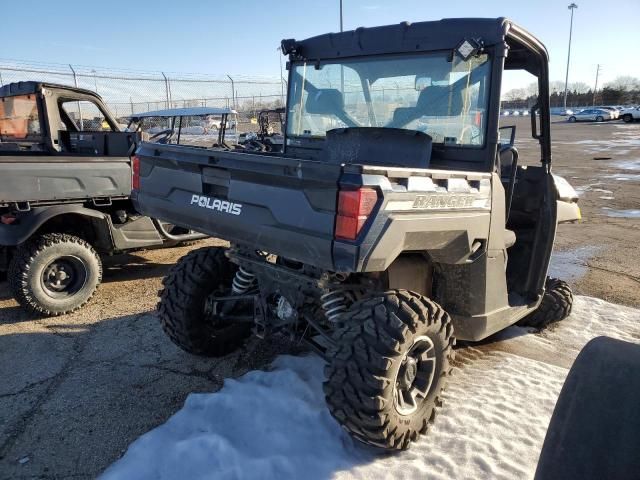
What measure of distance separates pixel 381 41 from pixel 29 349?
360 cm

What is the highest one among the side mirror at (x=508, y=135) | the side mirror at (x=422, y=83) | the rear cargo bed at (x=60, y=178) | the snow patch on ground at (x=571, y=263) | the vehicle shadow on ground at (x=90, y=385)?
the side mirror at (x=422, y=83)

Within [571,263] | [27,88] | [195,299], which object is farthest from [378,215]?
[27,88]

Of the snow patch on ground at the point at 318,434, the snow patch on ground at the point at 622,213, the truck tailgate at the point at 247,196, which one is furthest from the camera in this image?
the snow patch on ground at the point at 622,213

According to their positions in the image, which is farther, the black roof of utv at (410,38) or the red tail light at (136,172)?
the red tail light at (136,172)

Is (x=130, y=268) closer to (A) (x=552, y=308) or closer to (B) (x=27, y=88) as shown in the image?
(B) (x=27, y=88)

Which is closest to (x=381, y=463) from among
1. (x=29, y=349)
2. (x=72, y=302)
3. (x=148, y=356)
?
(x=148, y=356)

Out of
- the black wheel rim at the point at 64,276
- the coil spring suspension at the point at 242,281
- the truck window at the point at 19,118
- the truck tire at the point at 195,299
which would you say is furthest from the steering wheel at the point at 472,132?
the truck window at the point at 19,118

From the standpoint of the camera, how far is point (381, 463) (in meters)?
2.76

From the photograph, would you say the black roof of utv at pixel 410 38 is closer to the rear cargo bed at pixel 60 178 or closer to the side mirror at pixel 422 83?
the side mirror at pixel 422 83

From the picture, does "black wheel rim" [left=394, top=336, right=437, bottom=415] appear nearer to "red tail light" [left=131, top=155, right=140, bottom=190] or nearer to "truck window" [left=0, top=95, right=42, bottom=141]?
"red tail light" [left=131, top=155, right=140, bottom=190]

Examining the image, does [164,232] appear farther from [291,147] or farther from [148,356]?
[291,147]

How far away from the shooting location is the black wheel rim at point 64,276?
4.93 meters

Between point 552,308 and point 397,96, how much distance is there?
7.90 feet

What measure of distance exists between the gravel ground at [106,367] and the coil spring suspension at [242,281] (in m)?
0.68
